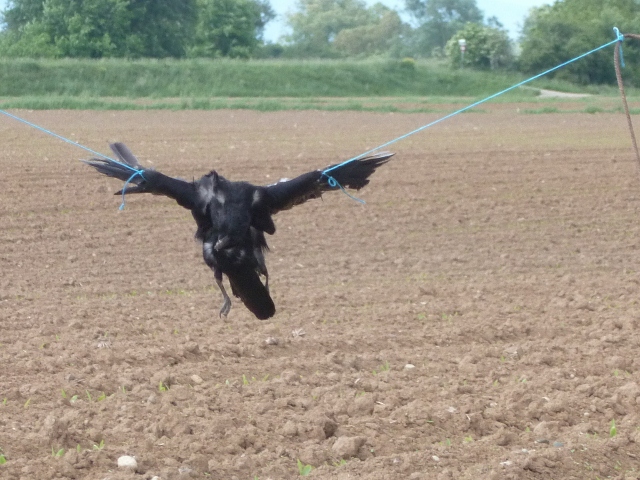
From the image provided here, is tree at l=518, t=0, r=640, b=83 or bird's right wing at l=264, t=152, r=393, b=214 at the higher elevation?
tree at l=518, t=0, r=640, b=83

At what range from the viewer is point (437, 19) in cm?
12119

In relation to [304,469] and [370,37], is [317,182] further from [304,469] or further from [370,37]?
[370,37]

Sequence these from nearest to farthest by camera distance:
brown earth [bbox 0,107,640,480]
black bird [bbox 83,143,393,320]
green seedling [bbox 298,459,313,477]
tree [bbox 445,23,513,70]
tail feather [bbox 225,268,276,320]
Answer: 1. black bird [bbox 83,143,393,320]
2. tail feather [bbox 225,268,276,320]
3. green seedling [bbox 298,459,313,477]
4. brown earth [bbox 0,107,640,480]
5. tree [bbox 445,23,513,70]

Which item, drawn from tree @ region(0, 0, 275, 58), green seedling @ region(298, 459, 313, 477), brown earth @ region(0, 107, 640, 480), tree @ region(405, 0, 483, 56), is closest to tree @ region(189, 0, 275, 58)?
tree @ region(0, 0, 275, 58)

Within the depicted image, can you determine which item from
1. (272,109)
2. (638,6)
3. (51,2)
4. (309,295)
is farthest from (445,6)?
(309,295)

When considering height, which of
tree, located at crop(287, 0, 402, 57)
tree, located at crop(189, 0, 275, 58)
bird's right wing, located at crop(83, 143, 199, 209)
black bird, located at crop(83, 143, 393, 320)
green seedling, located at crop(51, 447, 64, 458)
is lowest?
green seedling, located at crop(51, 447, 64, 458)

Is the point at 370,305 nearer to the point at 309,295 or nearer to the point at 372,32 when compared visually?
the point at 309,295

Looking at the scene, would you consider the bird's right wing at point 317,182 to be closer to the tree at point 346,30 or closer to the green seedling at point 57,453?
the green seedling at point 57,453

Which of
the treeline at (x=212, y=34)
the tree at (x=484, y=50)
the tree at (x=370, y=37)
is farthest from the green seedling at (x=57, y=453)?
the tree at (x=370, y=37)

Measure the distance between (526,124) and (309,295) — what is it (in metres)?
18.3

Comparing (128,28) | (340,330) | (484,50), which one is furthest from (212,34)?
(340,330)

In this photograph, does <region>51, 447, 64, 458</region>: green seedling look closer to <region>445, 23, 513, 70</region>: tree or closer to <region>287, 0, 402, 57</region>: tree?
<region>445, 23, 513, 70</region>: tree

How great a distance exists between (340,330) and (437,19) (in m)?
117

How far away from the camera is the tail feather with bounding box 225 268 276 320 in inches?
186
